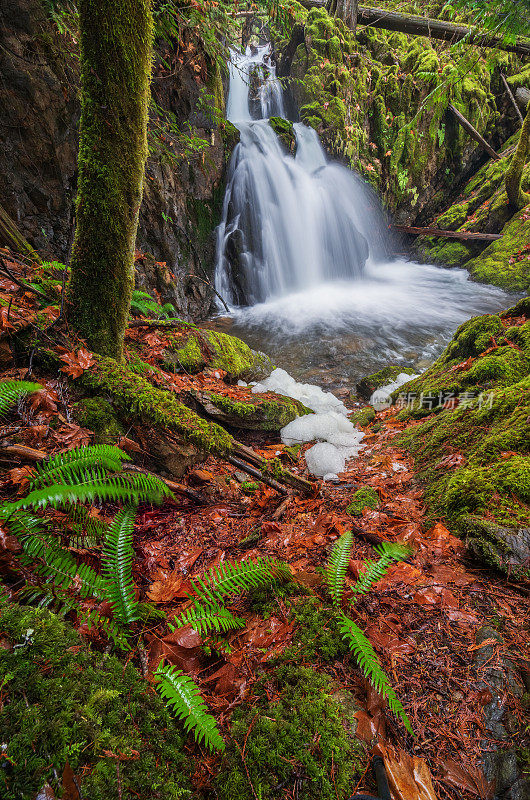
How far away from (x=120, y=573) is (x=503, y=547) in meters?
1.80

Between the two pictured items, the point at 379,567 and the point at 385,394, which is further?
the point at 385,394

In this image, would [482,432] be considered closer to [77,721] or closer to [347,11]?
[77,721]

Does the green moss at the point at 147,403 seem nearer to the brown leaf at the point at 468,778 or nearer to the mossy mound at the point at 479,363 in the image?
the brown leaf at the point at 468,778

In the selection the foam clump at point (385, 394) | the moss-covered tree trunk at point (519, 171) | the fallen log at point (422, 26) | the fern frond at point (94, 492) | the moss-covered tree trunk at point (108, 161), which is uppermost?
the fallen log at point (422, 26)

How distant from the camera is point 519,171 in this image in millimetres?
13016

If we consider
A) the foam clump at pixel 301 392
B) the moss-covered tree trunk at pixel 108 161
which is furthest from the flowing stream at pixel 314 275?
the moss-covered tree trunk at pixel 108 161

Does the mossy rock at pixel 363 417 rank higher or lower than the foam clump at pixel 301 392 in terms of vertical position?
lower

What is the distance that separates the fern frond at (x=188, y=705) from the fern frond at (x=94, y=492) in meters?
0.80

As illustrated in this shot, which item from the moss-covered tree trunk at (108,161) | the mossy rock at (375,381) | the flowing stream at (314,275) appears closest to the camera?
the moss-covered tree trunk at (108,161)

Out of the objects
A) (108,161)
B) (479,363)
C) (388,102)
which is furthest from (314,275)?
(108,161)

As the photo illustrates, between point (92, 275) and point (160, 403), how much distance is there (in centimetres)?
117

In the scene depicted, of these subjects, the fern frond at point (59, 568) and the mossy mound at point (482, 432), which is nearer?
the fern frond at point (59, 568)

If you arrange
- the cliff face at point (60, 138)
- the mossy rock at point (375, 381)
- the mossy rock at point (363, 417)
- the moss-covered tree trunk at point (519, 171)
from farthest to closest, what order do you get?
the moss-covered tree trunk at point (519, 171) → the mossy rock at point (375, 381) → the mossy rock at point (363, 417) → the cliff face at point (60, 138)

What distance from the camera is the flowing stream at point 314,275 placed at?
29.4 feet
